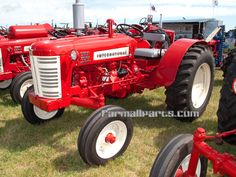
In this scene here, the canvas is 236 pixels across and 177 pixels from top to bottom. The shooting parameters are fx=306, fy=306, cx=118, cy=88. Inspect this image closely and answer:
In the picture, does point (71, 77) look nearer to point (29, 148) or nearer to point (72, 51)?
point (72, 51)

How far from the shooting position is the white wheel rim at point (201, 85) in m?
4.46

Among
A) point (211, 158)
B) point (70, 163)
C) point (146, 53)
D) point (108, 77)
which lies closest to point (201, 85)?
point (146, 53)

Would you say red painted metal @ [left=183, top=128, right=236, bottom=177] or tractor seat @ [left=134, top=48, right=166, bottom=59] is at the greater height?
tractor seat @ [left=134, top=48, right=166, bottom=59]

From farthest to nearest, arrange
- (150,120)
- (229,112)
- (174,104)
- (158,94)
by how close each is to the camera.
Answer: (158,94), (150,120), (174,104), (229,112)

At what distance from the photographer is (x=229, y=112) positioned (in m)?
2.71

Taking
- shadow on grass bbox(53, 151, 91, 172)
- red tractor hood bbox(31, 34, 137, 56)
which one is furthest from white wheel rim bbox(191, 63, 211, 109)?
shadow on grass bbox(53, 151, 91, 172)

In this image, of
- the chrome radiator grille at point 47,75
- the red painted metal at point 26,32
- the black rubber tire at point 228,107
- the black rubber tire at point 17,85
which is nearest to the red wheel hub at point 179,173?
the black rubber tire at point 228,107

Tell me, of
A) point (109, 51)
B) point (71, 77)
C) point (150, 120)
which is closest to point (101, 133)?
point (71, 77)

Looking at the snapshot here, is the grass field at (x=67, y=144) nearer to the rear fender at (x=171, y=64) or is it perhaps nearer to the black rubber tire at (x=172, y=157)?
the rear fender at (x=171, y=64)

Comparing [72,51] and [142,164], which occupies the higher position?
[72,51]

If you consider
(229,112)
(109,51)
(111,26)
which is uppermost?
(111,26)

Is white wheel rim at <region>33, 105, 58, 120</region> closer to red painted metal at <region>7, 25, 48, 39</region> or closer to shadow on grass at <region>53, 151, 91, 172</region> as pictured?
shadow on grass at <region>53, 151, 91, 172</region>

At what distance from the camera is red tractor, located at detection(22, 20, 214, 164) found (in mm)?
3189

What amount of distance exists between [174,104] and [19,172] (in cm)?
208
